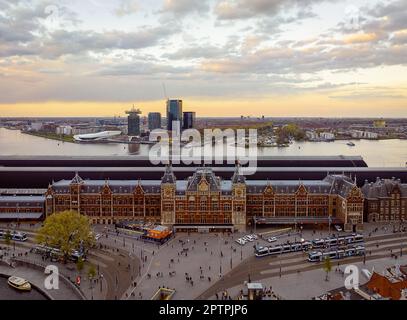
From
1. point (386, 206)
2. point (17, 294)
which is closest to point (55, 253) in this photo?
point (17, 294)

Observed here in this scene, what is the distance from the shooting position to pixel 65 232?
172 ft

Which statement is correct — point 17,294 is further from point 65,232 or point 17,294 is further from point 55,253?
point 65,232

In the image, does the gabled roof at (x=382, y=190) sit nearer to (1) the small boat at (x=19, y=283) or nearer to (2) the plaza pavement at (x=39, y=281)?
(2) the plaza pavement at (x=39, y=281)

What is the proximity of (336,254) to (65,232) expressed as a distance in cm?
3441

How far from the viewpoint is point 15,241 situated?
60500 millimetres

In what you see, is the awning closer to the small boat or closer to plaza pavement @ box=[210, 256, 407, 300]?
the small boat

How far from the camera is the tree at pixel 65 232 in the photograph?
172 feet

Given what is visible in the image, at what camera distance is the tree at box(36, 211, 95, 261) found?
5228 centimetres

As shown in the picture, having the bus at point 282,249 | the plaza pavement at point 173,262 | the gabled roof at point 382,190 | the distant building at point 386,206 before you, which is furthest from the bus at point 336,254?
the gabled roof at point 382,190

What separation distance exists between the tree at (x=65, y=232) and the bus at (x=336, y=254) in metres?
29.1

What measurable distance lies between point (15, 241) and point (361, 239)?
49966mm
